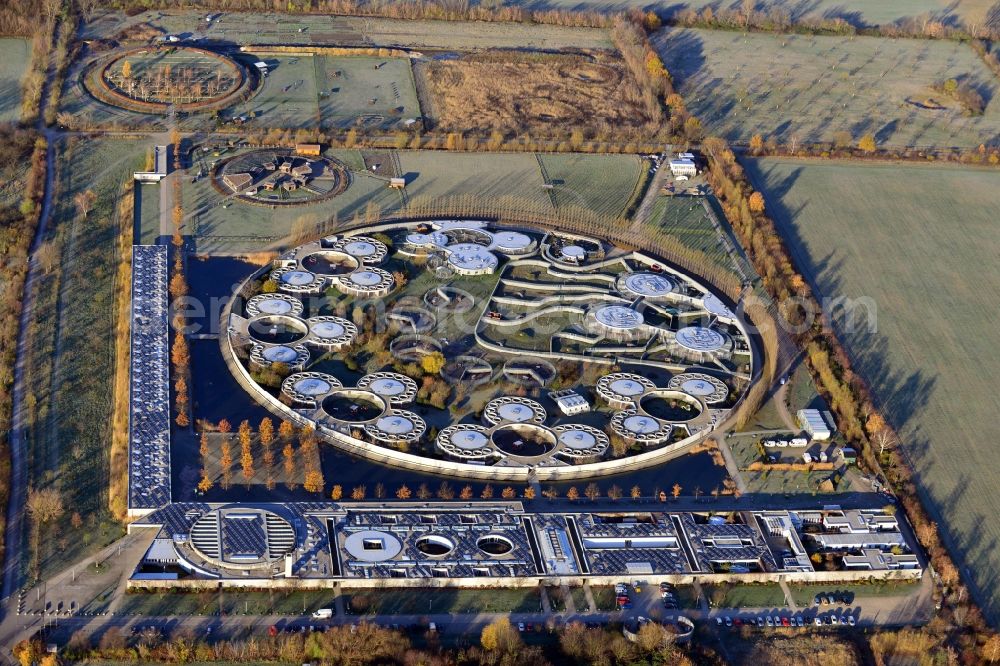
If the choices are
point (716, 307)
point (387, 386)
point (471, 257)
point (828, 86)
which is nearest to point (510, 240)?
point (471, 257)

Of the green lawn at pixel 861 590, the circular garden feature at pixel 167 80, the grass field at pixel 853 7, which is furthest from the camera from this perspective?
the grass field at pixel 853 7

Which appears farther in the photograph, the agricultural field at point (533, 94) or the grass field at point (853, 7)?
the grass field at point (853, 7)

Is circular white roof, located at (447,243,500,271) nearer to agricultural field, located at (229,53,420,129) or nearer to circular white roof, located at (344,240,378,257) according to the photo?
circular white roof, located at (344,240,378,257)

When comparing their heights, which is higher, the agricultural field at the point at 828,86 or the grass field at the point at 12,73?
the agricultural field at the point at 828,86

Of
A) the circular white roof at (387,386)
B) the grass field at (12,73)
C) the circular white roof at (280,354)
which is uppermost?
the circular white roof at (387,386)

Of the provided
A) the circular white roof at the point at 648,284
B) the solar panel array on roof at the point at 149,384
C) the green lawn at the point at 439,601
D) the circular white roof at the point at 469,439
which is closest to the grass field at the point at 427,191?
the solar panel array on roof at the point at 149,384

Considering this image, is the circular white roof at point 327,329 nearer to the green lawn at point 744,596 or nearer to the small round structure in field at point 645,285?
the small round structure in field at point 645,285

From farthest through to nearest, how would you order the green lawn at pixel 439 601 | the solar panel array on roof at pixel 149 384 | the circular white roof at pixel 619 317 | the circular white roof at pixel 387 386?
1. the circular white roof at pixel 619 317
2. the circular white roof at pixel 387 386
3. the solar panel array on roof at pixel 149 384
4. the green lawn at pixel 439 601
